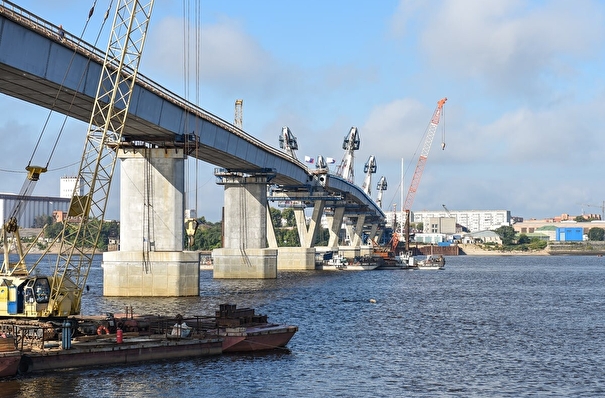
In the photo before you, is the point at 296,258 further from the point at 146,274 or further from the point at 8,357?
the point at 8,357

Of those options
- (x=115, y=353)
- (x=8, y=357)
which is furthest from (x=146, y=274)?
(x=8, y=357)

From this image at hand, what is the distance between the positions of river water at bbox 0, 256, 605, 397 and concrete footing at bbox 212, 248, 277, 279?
25.2 m

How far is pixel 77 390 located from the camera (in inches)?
1596

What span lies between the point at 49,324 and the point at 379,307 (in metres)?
45.7

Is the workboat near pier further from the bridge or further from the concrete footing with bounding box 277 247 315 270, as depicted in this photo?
the concrete footing with bounding box 277 247 315 270

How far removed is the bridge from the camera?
5731 centimetres

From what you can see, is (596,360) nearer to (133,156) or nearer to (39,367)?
(39,367)

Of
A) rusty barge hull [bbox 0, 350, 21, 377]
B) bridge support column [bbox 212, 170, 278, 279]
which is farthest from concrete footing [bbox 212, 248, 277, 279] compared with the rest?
rusty barge hull [bbox 0, 350, 21, 377]

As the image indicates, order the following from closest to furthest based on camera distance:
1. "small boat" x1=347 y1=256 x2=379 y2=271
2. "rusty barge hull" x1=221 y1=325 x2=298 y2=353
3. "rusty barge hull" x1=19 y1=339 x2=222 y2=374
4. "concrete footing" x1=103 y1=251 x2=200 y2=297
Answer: "rusty barge hull" x1=19 y1=339 x2=222 y2=374 < "rusty barge hull" x1=221 y1=325 x2=298 y2=353 < "concrete footing" x1=103 y1=251 x2=200 y2=297 < "small boat" x1=347 y1=256 x2=379 y2=271

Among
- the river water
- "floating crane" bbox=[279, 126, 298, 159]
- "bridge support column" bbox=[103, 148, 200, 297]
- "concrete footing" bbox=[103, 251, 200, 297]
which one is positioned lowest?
the river water

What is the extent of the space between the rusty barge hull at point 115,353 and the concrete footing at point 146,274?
3378 centimetres

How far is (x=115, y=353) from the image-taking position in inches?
1804

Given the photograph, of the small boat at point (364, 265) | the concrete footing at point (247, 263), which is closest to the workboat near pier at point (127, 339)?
the concrete footing at point (247, 263)

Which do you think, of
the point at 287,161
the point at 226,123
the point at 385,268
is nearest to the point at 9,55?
the point at 226,123
